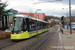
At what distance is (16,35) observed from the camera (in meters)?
15.7

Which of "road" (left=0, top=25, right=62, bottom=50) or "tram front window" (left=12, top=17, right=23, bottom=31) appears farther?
"tram front window" (left=12, top=17, right=23, bottom=31)

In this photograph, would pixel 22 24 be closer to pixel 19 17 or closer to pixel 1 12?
pixel 19 17

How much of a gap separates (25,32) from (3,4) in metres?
10.7

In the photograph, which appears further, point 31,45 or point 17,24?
point 17,24

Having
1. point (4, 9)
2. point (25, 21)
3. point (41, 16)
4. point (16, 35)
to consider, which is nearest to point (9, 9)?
point (4, 9)

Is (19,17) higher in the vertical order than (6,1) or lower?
lower

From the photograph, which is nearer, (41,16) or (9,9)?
(9,9)

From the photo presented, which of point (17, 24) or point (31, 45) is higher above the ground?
point (17, 24)

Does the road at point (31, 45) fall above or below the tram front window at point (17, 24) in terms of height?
below

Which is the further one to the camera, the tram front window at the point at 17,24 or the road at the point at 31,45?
the tram front window at the point at 17,24

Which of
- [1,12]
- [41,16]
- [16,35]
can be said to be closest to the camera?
[16,35]

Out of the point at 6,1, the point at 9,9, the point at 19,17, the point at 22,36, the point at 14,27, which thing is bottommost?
the point at 22,36

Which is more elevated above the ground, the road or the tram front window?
the tram front window

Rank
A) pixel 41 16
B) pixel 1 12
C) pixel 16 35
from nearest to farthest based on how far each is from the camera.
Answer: pixel 16 35 → pixel 1 12 → pixel 41 16
